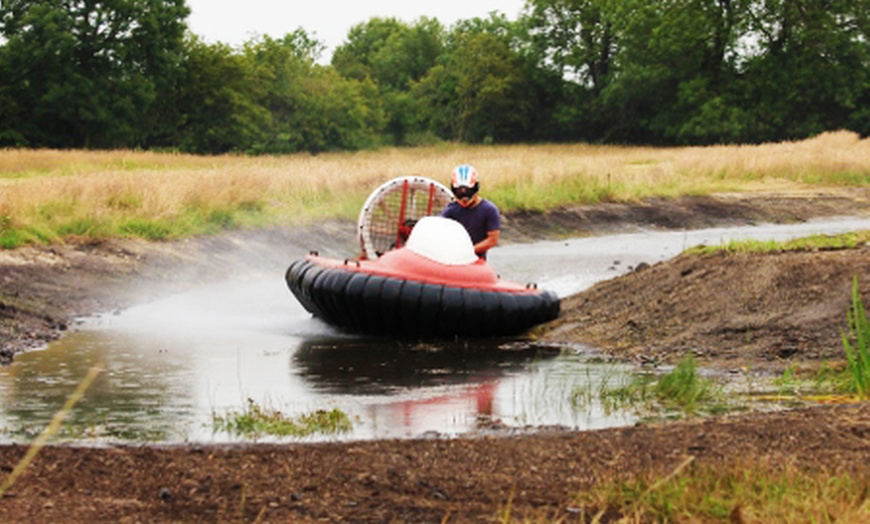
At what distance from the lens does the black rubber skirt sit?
35.6ft

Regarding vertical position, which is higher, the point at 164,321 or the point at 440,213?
the point at 440,213

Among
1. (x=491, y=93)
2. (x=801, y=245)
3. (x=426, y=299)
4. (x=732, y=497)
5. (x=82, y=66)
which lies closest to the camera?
(x=732, y=497)


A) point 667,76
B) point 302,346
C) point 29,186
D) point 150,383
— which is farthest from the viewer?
point 667,76

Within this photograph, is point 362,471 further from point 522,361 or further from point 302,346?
point 302,346

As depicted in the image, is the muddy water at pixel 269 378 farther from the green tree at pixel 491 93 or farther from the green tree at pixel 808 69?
the green tree at pixel 491 93

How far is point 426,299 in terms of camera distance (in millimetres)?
10812

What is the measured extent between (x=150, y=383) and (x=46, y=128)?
48.1 m

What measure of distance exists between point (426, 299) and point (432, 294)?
0.06 meters

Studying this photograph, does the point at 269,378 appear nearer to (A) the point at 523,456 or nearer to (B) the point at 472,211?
(B) the point at 472,211

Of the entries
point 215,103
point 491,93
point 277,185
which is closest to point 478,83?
point 491,93

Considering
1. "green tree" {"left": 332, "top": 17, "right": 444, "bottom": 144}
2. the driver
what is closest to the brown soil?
the driver

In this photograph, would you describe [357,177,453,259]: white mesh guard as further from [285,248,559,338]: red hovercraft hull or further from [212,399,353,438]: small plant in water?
[212,399,353,438]: small plant in water

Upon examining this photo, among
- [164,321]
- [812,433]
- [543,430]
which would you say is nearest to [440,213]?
[164,321]

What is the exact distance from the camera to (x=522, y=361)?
10.2m
